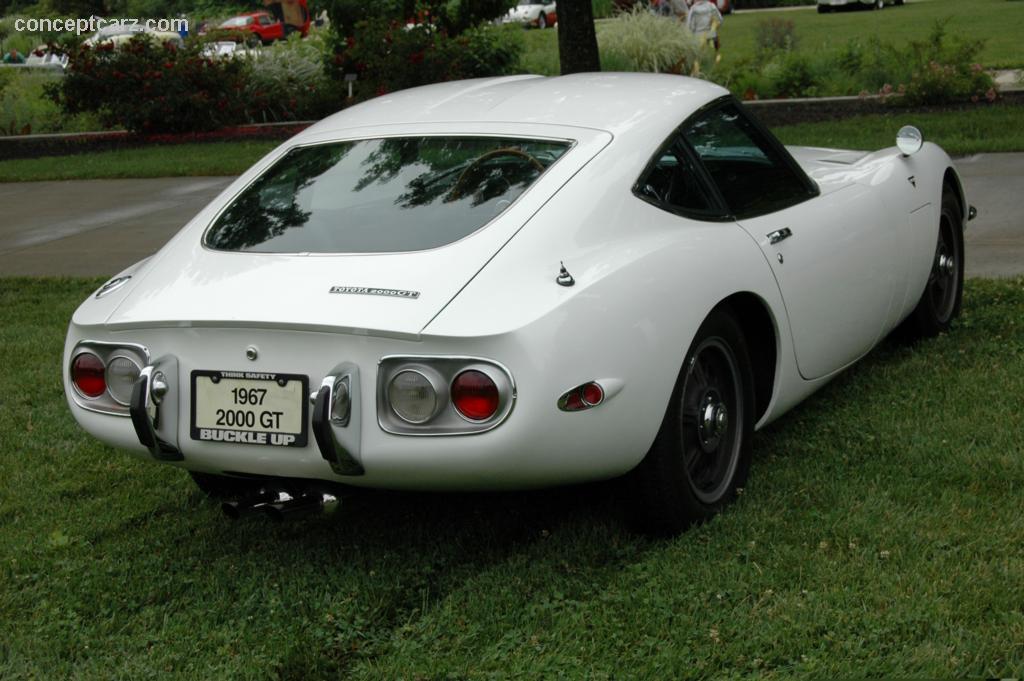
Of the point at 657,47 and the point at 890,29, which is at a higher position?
the point at 657,47

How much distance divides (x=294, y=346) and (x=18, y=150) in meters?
15.7

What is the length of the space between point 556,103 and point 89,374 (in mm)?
1757

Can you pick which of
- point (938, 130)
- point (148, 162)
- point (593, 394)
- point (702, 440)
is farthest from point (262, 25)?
point (593, 394)

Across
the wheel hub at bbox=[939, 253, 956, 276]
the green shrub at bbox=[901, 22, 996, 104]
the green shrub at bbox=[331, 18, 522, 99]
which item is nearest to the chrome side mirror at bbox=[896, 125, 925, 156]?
the wheel hub at bbox=[939, 253, 956, 276]

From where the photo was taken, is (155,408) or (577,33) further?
(577,33)

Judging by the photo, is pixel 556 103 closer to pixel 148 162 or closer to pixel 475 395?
pixel 475 395

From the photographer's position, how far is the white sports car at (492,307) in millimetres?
3457

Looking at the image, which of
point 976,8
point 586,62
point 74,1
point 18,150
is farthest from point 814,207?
point 74,1

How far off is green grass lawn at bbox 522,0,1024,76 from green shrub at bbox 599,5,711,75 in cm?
52

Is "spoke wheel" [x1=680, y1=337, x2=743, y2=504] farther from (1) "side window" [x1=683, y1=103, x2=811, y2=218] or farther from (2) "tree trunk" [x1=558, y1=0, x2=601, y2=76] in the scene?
(2) "tree trunk" [x1=558, y1=0, x2=601, y2=76]

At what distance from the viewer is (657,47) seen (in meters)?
17.9

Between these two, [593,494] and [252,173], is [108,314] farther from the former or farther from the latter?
[593,494]

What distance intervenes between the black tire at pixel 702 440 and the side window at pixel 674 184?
371 mm

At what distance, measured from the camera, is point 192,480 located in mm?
4840
